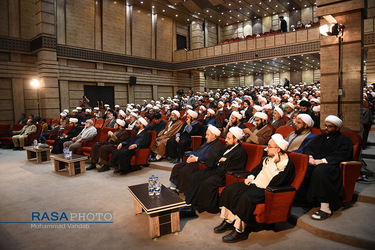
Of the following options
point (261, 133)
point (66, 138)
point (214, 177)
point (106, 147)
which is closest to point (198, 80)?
point (66, 138)

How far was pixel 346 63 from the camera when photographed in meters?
3.93

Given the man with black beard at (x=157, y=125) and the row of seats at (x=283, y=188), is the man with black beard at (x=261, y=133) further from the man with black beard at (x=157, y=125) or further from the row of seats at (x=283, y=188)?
the man with black beard at (x=157, y=125)

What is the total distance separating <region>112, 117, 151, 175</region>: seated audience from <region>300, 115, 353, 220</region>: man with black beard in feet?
10.6

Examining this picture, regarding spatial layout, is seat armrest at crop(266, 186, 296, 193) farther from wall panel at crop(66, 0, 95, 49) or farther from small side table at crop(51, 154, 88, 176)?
wall panel at crop(66, 0, 95, 49)

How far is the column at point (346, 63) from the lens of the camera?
151 inches

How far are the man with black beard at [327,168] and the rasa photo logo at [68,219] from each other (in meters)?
2.45

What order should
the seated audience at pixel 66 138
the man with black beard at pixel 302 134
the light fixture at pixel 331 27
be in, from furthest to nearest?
the seated audience at pixel 66 138 → the light fixture at pixel 331 27 → the man with black beard at pixel 302 134

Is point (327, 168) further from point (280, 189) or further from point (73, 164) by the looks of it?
point (73, 164)

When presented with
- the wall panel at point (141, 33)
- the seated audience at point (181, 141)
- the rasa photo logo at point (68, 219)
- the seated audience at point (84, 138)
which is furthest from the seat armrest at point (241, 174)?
the wall panel at point (141, 33)

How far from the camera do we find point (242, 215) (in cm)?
241

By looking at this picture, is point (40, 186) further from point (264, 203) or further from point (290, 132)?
point (290, 132)

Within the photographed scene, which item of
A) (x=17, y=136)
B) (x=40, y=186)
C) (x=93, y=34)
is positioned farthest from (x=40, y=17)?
(x=40, y=186)

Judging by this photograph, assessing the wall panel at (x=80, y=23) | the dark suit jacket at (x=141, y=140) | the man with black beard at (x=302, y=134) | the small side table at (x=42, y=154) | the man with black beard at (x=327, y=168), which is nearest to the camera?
the man with black beard at (x=327, y=168)

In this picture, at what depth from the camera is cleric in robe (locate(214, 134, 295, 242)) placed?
244cm
